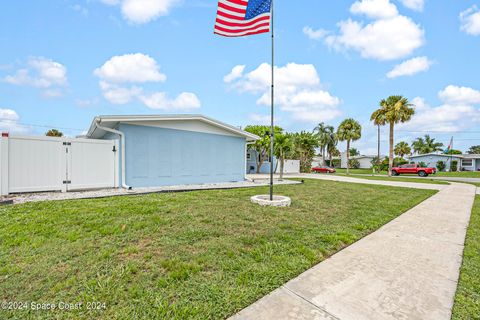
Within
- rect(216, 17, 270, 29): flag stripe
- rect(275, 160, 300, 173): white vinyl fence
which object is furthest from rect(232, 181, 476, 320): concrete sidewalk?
rect(275, 160, 300, 173): white vinyl fence

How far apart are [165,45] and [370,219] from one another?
11.7 m

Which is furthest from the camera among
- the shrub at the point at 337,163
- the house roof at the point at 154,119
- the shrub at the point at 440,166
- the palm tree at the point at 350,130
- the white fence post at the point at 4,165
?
the shrub at the point at 337,163

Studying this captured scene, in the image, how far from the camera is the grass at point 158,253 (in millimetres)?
2053

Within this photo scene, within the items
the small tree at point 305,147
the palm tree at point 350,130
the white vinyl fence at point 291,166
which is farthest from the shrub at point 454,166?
the white vinyl fence at point 291,166

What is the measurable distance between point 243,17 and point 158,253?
5863 millimetres

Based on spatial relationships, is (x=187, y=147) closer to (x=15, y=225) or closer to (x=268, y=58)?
(x=268, y=58)

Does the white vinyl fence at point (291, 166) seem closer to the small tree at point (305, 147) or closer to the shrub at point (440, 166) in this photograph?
the small tree at point (305, 147)

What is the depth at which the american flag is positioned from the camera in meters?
5.58

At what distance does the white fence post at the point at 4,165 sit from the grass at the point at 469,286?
1022 centimetres

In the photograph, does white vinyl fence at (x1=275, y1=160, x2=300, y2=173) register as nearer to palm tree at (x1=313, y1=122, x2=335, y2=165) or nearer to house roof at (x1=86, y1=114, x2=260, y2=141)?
house roof at (x1=86, y1=114, x2=260, y2=141)

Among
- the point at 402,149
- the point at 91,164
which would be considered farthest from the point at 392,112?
the point at 402,149

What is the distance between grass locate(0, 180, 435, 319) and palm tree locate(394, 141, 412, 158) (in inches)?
2367

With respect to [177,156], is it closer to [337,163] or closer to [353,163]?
[337,163]

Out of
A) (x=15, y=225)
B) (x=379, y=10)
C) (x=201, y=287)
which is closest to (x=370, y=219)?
(x=201, y=287)
